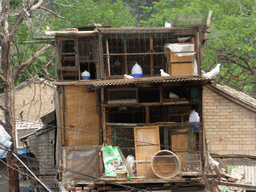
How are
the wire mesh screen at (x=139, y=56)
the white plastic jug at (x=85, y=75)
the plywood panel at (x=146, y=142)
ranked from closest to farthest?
the plywood panel at (x=146, y=142), the white plastic jug at (x=85, y=75), the wire mesh screen at (x=139, y=56)

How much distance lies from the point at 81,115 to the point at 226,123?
733 centimetres

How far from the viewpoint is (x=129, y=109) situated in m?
14.8

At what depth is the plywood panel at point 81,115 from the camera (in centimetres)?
1439

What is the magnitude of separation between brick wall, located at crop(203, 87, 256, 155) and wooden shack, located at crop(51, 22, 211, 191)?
3048mm

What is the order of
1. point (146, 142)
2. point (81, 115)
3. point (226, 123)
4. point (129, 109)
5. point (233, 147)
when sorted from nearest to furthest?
point (146, 142) → point (81, 115) → point (129, 109) → point (233, 147) → point (226, 123)

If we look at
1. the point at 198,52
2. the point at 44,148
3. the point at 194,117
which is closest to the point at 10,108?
the point at 44,148

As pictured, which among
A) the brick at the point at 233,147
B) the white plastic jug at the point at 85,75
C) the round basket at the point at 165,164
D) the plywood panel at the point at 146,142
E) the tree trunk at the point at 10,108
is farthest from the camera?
the brick at the point at 233,147

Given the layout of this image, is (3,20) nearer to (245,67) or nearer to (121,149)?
(121,149)

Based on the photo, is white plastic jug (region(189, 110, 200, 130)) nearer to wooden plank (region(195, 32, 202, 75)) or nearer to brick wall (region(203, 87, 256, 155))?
wooden plank (region(195, 32, 202, 75))

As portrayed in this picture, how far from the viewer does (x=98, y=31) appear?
13.4 metres

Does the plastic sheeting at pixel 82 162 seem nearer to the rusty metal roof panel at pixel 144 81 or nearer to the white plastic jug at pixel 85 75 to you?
the rusty metal roof panel at pixel 144 81

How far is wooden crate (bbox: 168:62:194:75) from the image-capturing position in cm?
1384

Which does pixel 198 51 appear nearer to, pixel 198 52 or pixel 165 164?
pixel 198 52

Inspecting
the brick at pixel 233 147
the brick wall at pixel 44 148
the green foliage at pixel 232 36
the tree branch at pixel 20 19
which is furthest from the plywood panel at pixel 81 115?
the green foliage at pixel 232 36
